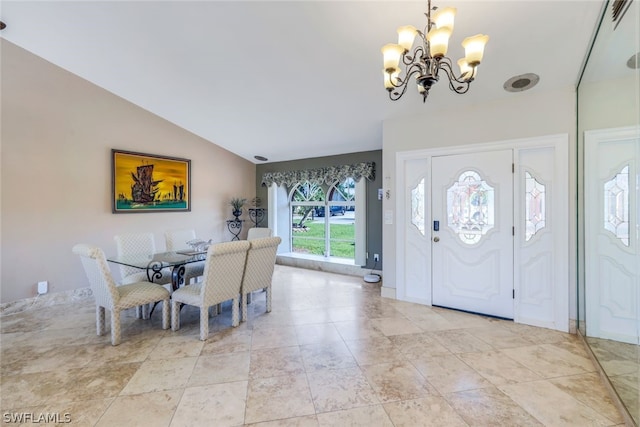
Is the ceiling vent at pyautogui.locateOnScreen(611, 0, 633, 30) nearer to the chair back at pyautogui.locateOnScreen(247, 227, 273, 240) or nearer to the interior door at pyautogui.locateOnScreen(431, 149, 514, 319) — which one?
the interior door at pyautogui.locateOnScreen(431, 149, 514, 319)

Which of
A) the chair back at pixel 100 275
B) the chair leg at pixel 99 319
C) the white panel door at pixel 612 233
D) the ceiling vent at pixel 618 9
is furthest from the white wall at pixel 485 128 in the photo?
the chair leg at pixel 99 319

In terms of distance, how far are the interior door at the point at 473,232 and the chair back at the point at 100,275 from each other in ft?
11.6

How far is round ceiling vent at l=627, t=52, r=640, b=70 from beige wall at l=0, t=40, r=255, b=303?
18.3 feet

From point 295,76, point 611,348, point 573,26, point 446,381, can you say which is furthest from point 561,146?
point 295,76

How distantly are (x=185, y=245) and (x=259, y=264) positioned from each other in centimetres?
163

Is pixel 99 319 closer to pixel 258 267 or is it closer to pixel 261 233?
pixel 258 267

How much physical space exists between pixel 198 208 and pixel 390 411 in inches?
186

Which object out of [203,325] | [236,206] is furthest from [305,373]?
[236,206]

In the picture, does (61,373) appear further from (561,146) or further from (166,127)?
(561,146)

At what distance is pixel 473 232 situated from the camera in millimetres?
3428

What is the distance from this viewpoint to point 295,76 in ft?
10.7

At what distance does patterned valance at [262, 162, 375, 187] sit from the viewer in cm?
503

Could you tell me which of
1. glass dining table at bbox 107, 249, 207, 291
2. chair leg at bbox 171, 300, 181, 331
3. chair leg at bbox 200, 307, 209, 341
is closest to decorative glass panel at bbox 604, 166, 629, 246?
chair leg at bbox 200, 307, 209, 341

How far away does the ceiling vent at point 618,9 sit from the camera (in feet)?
6.32
